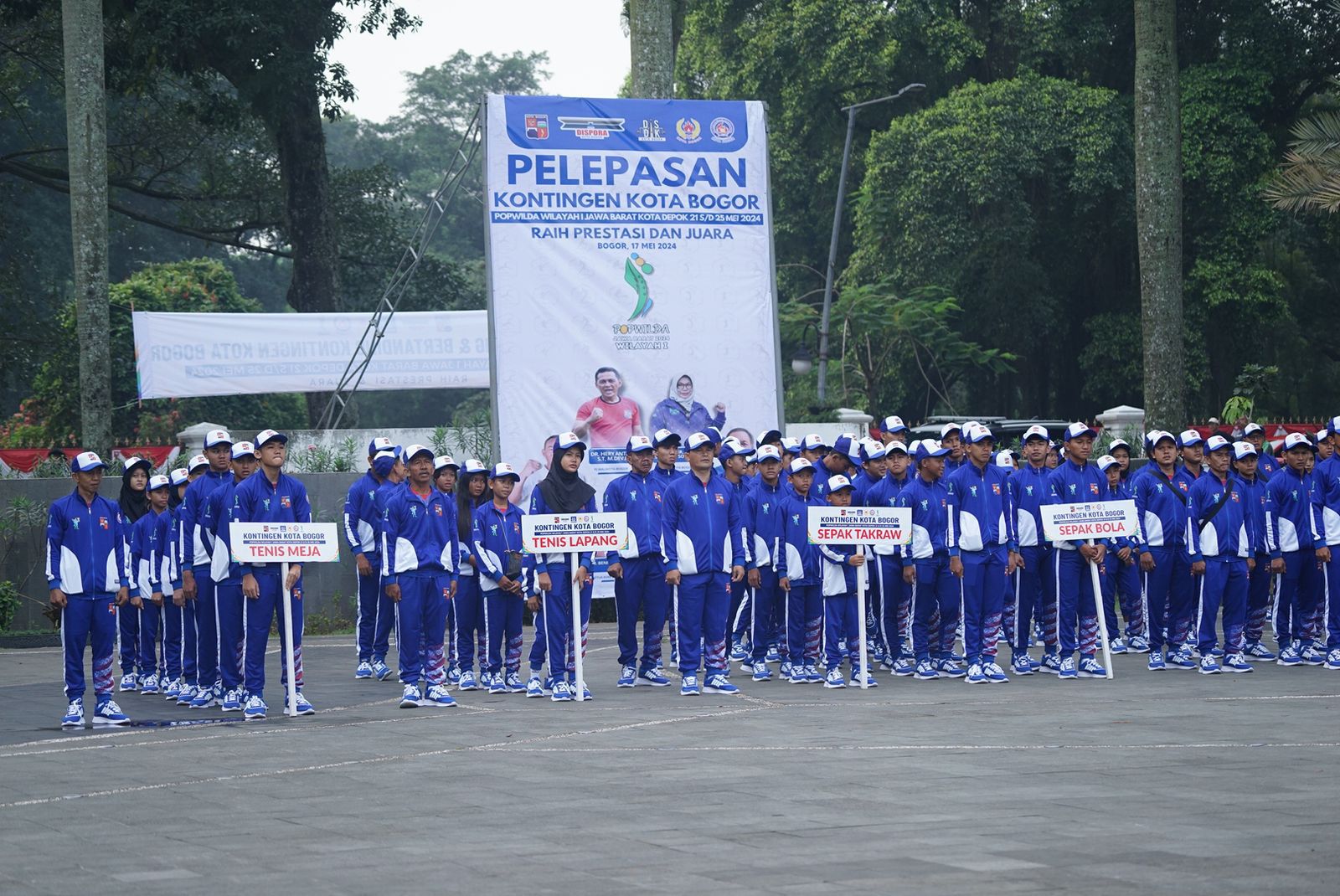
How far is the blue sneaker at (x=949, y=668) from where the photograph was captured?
16406 millimetres

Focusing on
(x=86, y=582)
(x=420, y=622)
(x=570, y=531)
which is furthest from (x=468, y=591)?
(x=86, y=582)

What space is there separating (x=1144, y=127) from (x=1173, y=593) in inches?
385

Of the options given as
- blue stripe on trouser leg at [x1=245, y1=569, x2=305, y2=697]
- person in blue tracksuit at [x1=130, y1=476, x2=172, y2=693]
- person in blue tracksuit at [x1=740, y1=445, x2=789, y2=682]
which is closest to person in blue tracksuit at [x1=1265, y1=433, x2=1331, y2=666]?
person in blue tracksuit at [x1=740, y1=445, x2=789, y2=682]

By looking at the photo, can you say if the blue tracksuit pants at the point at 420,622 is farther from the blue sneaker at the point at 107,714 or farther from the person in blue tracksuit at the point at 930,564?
the person in blue tracksuit at the point at 930,564

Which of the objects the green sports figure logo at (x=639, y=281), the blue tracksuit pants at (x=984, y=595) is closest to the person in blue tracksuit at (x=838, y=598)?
the blue tracksuit pants at (x=984, y=595)

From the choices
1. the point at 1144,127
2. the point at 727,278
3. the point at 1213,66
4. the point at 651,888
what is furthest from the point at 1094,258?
the point at 651,888

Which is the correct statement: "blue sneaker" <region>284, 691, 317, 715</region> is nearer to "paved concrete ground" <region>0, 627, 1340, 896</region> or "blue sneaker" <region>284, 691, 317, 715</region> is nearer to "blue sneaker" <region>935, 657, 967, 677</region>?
"paved concrete ground" <region>0, 627, 1340, 896</region>

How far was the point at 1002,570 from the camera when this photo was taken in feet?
51.7

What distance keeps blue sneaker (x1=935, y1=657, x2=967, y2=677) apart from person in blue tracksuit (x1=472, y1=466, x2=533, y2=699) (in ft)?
12.7

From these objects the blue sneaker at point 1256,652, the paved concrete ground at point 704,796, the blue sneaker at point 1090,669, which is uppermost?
the paved concrete ground at point 704,796

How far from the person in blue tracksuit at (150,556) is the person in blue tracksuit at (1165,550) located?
29.5 feet

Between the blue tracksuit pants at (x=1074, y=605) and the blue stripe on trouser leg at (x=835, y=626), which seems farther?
the blue tracksuit pants at (x=1074, y=605)

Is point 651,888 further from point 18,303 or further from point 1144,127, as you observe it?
point 18,303

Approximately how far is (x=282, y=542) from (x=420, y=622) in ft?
4.25
